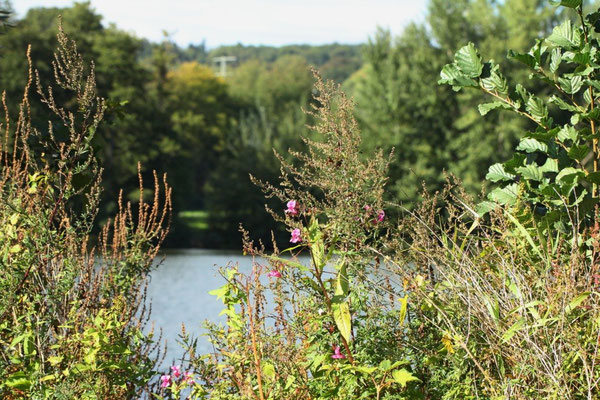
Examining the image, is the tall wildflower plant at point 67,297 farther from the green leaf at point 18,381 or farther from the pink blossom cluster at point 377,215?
the pink blossom cluster at point 377,215

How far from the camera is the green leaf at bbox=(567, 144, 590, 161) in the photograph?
4.09m

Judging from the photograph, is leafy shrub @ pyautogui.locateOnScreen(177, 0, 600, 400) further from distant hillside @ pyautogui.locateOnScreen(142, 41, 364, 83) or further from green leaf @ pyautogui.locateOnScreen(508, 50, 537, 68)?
distant hillside @ pyautogui.locateOnScreen(142, 41, 364, 83)

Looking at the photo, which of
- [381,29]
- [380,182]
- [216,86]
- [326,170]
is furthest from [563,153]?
[216,86]

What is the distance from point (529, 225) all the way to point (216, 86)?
207ft

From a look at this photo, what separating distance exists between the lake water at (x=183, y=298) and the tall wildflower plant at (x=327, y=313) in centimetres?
672

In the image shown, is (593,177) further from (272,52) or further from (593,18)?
(272,52)

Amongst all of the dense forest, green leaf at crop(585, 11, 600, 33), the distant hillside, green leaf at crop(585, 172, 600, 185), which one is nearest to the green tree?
the dense forest

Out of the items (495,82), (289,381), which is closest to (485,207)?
(495,82)

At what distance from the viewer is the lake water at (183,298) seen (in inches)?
579

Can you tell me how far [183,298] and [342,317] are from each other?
19355 mm

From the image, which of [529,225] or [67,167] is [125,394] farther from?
[529,225]

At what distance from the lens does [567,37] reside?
4355 millimetres

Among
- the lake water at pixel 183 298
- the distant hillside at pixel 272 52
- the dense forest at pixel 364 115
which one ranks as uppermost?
the distant hillside at pixel 272 52

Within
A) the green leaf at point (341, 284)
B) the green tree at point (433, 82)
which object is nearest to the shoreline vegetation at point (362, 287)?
the green leaf at point (341, 284)
